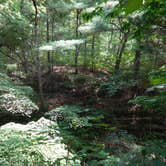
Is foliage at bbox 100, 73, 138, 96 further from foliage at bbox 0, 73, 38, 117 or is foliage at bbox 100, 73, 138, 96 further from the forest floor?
foliage at bbox 0, 73, 38, 117

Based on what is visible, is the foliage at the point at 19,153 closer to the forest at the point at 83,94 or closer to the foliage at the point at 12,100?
the forest at the point at 83,94

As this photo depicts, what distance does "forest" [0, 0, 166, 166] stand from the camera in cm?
302

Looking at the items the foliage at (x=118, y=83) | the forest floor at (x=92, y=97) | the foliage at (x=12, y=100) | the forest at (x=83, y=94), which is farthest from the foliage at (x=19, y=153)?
the foliage at (x=118, y=83)

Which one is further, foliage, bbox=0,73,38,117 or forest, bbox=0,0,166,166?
foliage, bbox=0,73,38,117

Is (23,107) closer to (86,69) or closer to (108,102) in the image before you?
(108,102)

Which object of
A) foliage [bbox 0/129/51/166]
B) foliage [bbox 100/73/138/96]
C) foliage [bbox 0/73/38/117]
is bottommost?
foliage [bbox 0/129/51/166]

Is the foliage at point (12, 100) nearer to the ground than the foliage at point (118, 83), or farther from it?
nearer to the ground

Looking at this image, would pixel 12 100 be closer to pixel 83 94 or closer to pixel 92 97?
pixel 92 97

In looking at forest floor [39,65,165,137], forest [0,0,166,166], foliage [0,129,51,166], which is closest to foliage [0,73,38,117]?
forest [0,0,166,166]

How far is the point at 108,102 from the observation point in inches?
334

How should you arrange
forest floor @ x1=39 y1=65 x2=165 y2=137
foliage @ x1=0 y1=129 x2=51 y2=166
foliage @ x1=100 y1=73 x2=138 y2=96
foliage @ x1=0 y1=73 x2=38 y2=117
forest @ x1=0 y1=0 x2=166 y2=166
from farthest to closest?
foliage @ x1=100 y1=73 x2=138 y2=96 < forest floor @ x1=39 y1=65 x2=165 y2=137 < foliage @ x1=0 y1=73 x2=38 y2=117 < forest @ x1=0 y1=0 x2=166 y2=166 < foliage @ x1=0 y1=129 x2=51 y2=166

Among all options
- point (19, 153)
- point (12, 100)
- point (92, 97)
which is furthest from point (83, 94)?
point (19, 153)

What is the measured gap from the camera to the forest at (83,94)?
3020mm

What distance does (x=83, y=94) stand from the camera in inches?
369
